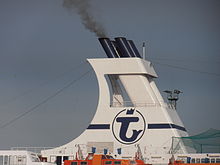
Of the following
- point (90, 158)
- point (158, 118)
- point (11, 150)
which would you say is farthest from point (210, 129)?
point (11, 150)

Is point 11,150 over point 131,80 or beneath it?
beneath

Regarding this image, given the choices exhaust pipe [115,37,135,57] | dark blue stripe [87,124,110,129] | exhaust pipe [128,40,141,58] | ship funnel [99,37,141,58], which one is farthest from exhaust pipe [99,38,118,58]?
dark blue stripe [87,124,110,129]

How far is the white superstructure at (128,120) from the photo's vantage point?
8344cm

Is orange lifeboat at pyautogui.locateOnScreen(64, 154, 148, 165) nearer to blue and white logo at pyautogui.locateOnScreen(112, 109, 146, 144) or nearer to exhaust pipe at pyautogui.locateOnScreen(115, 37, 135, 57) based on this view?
blue and white logo at pyautogui.locateOnScreen(112, 109, 146, 144)

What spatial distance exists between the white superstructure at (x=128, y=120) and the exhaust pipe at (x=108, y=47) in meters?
0.17

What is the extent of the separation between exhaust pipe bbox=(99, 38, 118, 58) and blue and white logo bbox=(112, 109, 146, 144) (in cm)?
497

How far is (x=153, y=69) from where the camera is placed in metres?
88.1

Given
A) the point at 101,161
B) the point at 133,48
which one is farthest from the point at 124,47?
the point at 101,161

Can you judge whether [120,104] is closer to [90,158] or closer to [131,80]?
[131,80]

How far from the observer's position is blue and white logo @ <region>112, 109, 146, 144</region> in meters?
83.9

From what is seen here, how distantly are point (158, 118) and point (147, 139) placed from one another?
1900 mm

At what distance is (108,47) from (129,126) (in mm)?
6980

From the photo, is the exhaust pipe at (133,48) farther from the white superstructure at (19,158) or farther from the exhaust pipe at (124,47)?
the white superstructure at (19,158)

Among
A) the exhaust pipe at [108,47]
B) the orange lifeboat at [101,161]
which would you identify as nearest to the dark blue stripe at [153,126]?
the orange lifeboat at [101,161]
